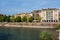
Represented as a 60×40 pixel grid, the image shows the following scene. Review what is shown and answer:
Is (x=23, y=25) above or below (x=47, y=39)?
below

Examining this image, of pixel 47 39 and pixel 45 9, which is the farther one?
pixel 45 9

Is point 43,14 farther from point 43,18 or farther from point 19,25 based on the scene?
point 19,25

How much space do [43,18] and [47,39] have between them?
67630mm

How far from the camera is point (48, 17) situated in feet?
299

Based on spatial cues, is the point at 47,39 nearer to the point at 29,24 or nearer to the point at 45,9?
the point at 29,24

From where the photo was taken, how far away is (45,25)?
7900cm

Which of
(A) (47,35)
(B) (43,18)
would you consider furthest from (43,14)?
(A) (47,35)

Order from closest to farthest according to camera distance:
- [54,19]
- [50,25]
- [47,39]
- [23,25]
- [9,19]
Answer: [47,39] < [50,25] < [23,25] < [54,19] < [9,19]

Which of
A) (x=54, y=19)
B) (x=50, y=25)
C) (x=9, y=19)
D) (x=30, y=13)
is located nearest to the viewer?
(x=50, y=25)

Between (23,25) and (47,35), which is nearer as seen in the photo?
(47,35)

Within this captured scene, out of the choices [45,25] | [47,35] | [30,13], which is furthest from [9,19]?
[47,35]

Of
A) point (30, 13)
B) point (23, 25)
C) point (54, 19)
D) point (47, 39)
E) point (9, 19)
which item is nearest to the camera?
point (47, 39)

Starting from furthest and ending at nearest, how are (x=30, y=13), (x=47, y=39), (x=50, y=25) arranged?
(x=30, y=13)
(x=50, y=25)
(x=47, y=39)

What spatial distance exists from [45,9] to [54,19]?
236 inches
